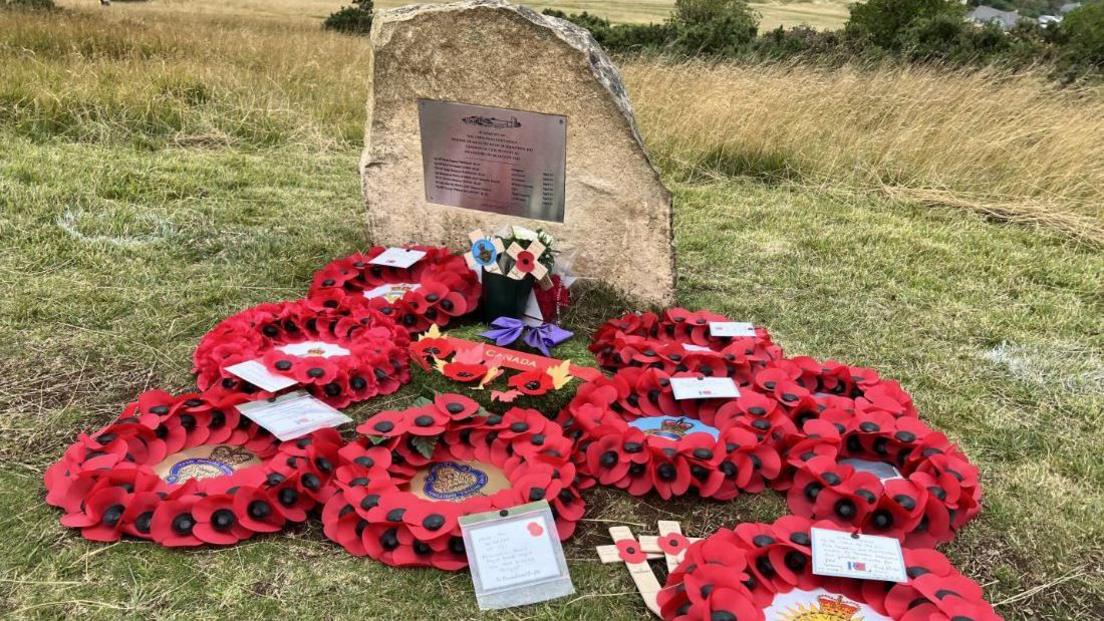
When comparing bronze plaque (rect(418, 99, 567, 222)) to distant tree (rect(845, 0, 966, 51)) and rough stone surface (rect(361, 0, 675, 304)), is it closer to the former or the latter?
rough stone surface (rect(361, 0, 675, 304))

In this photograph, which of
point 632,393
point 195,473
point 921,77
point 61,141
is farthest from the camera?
point 921,77

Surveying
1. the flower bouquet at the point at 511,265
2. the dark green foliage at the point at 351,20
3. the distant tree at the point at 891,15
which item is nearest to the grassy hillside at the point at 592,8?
the dark green foliage at the point at 351,20

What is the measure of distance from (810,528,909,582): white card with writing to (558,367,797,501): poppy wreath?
0.44m

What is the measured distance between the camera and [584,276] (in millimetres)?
3949

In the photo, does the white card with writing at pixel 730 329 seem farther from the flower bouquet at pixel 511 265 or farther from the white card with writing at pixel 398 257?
the white card with writing at pixel 398 257

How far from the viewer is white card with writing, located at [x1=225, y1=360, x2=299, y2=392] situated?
294 centimetres

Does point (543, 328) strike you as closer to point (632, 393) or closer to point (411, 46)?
point (632, 393)

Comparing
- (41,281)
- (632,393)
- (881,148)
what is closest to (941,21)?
(881,148)

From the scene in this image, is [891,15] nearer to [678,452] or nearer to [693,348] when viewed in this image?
[693,348]

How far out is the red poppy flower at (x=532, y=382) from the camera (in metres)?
2.97

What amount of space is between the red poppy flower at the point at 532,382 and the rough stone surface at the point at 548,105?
102 cm

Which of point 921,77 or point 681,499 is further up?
point 921,77

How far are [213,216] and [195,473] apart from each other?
9.62 ft

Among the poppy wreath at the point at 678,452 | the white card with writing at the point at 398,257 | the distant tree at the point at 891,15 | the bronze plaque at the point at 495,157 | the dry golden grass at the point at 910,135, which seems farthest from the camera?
the distant tree at the point at 891,15
